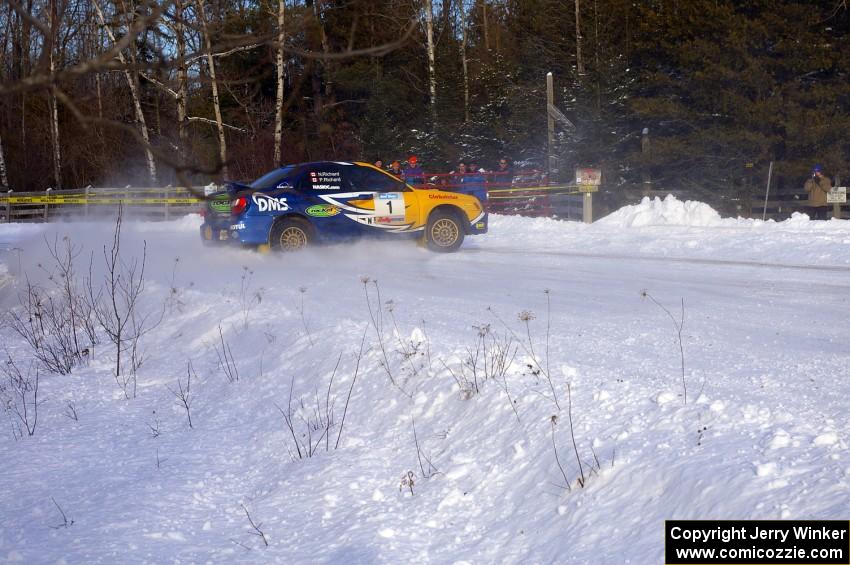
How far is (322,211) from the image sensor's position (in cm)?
1425

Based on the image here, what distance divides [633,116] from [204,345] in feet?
73.3

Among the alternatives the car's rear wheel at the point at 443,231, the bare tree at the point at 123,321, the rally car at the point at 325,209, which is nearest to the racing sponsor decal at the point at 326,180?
the rally car at the point at 325,209

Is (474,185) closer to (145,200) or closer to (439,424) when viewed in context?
(145,200)

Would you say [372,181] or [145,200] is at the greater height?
[145,200]

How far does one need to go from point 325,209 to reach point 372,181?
93 cm

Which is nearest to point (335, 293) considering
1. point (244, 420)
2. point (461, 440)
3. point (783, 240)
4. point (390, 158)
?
point (244, 420)

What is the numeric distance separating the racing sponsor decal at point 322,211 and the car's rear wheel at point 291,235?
193 mm

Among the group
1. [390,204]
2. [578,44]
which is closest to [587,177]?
[390,204]

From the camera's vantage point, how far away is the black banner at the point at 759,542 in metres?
3.88

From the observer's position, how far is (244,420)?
7.28 m

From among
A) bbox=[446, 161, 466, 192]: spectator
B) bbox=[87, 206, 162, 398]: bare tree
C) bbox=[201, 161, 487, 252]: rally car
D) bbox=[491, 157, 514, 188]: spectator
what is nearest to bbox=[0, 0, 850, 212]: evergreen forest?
bbox=[491, 157, 514, 188]: spectator

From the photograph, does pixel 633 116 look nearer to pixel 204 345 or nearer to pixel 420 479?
pixel 204 345

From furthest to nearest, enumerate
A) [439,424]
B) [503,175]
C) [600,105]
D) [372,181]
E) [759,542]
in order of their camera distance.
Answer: [600,105]
[503,175]
[372,181]
[439,424]
[759,542]

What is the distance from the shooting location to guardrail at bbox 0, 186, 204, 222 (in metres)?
31.4
